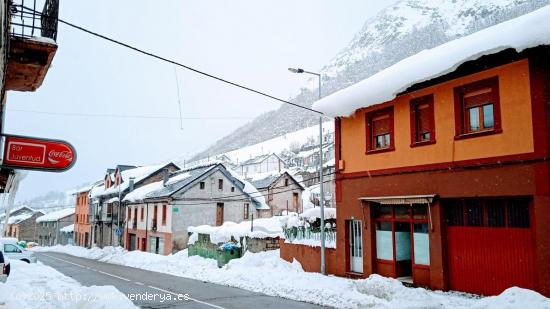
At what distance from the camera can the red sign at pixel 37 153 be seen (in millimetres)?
6164

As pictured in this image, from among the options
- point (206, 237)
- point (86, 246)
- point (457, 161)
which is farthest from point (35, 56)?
point (86, 246)

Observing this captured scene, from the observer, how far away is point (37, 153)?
6.30m

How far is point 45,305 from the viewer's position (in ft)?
43.2

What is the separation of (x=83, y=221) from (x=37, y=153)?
68907mm

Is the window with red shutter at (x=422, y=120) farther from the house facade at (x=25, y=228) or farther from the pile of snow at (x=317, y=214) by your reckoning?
the house facade at (x=25, y=228)

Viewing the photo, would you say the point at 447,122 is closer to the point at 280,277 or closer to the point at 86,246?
the point at 280,277

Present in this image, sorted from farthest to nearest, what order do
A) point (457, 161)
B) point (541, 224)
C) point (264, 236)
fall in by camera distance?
point (264, 236) → point (457, 161) → point (541, 224)

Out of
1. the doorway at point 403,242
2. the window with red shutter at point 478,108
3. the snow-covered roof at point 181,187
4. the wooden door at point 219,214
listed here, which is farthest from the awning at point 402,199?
the wooden door at point 219,214

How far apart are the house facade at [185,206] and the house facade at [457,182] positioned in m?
21.9

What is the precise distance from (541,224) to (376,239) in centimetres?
659

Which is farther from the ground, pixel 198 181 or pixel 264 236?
pixel 198 181

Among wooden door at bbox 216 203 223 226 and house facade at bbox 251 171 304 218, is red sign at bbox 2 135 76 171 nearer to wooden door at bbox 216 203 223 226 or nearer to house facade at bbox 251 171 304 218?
wooden door at bbox 216 203 223 226

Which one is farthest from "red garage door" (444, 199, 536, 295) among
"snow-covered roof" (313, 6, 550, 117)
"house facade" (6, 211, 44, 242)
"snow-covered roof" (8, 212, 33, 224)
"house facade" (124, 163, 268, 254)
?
"snow-covered roof" (8, 212, 33, 224)

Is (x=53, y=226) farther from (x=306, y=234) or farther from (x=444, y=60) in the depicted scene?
(x=444, y=60)
